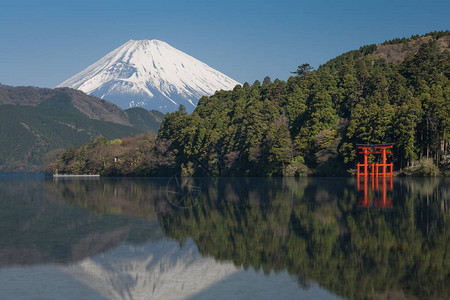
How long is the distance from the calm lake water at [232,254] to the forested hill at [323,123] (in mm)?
48232

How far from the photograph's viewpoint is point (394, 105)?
81938 millimetres

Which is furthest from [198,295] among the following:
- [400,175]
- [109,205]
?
[400,175]

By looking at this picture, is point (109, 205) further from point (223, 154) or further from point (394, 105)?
point (223, 154)

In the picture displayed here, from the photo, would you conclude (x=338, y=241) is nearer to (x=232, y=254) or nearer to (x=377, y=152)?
(x=232, y=254)

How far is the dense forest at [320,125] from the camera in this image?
74625 mm

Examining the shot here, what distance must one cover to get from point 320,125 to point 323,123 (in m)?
1.09

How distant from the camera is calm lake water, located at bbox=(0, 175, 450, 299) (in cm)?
1278

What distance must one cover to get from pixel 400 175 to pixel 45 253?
65463 millimetres

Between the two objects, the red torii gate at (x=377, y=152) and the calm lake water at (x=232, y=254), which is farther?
the red torii gate at (x=377, y=152)

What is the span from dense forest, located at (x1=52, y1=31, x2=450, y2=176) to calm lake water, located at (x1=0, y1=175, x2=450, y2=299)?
1902 inches

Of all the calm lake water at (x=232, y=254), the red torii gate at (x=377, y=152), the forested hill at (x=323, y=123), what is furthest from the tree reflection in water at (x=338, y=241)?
the forested hill at (x=323, y=123)

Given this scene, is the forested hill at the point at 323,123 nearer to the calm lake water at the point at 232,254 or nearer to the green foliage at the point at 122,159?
the green foliage at the point at 122,159

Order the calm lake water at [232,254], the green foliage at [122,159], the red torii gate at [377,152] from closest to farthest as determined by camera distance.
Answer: the calm lake water at [232,254] < the red torii gate at [377,152] < the green foliage at [122,159]

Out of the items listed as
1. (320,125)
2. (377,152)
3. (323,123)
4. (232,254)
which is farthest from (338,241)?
(323,123)
